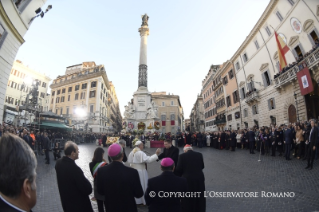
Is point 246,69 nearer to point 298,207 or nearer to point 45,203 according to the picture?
point 298,207

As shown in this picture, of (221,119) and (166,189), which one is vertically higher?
(221,119)

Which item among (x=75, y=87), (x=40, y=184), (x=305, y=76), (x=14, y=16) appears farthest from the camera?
(x=75, y=87)

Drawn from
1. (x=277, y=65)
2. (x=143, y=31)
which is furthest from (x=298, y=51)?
(x=143, y=31)

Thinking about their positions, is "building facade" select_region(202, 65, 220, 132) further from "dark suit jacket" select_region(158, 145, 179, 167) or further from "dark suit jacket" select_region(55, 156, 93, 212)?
"dark suit jacket" select_region(55, 156, 93, 212)

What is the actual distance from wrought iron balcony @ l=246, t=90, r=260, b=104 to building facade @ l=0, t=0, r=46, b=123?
85.7ft

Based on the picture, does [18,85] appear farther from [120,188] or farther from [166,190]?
[166,190]

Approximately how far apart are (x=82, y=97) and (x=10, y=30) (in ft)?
110

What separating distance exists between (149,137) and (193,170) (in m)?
17.5

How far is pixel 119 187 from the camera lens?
8.11ft

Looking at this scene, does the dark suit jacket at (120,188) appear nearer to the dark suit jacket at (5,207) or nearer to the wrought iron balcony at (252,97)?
the dark suit jacket at (5,207)

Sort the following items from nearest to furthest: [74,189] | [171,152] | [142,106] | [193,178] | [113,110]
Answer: [74,189] < [193,178] < [171,152] < [142,106] < [113,110]

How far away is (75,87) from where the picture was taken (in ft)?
154

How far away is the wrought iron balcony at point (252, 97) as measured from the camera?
22.9 metres

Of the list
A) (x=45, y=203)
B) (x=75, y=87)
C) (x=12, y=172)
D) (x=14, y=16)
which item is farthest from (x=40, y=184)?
(x=75, y=87)
